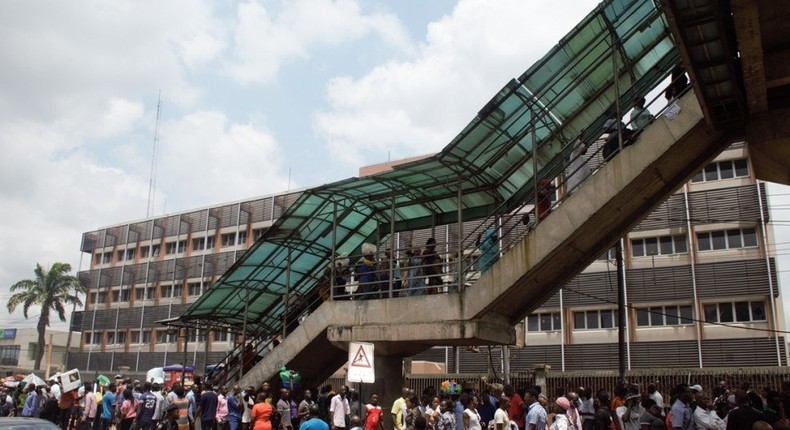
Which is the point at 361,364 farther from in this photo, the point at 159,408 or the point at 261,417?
the point at 159,408

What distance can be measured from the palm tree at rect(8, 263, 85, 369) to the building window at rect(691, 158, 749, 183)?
5412 cm

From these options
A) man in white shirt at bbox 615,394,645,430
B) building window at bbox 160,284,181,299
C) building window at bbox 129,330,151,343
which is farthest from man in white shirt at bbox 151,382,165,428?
building window at bbox 129,330,151,343

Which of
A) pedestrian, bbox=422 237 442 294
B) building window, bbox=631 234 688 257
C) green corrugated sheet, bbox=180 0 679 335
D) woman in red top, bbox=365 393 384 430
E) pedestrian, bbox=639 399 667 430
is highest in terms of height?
building window, bbox=631 234 688 257

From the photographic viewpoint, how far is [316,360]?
1653 centimetres

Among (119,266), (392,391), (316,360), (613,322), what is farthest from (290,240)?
(119,266)

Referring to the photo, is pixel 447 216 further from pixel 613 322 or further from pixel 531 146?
pixel 613 322

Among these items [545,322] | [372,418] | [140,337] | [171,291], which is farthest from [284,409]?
[140,337]

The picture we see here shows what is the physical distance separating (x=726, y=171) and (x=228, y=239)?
124 ft

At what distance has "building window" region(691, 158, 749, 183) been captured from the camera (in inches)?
1300

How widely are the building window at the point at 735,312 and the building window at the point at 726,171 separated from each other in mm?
6384

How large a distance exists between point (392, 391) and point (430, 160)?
540 cm

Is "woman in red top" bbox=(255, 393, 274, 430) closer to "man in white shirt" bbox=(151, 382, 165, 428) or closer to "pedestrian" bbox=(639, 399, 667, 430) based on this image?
"man in white shirt" bbox=(151, 382, 165, 428)

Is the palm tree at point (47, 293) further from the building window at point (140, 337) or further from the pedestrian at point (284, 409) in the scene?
the pedestrian at point (284, 409)

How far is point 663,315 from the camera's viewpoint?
33.3 m
